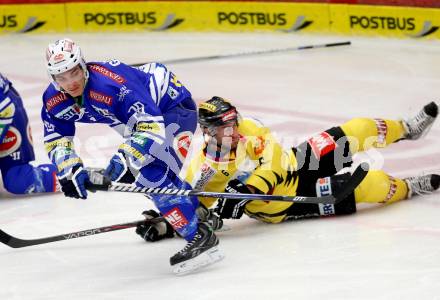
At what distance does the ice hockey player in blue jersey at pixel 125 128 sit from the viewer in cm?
463

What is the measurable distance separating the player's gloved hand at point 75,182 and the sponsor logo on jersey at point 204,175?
2.86 feet

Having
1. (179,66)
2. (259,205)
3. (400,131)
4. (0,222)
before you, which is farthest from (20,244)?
(179,66)

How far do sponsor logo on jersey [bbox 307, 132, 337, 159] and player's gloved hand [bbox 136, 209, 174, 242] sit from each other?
3.04ft

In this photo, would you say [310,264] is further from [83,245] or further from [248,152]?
[83,245]

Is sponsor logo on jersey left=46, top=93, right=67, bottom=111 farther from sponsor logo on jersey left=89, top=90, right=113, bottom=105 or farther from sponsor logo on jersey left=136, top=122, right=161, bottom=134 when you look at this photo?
sponsor logo on jersey left=136, top=122, right=161, bottom=134

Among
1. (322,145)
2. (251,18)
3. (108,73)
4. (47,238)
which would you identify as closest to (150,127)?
(108,73)

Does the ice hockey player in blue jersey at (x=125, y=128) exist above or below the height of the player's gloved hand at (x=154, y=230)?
above

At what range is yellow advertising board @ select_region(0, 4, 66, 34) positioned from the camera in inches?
447

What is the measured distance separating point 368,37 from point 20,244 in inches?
209

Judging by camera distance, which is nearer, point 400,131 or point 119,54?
point 400,131

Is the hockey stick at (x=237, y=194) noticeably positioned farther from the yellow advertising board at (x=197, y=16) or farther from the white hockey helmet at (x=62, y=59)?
the yellow advertising board at (x=197, y=16)

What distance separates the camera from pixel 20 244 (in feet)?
17.2

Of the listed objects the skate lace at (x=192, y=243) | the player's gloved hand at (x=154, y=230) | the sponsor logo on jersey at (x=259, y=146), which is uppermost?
the sponsor logo on jersey at (x=259, y=146)

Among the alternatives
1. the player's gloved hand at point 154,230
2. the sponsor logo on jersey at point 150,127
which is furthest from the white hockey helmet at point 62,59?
the player's gloved hand at point 154,230
